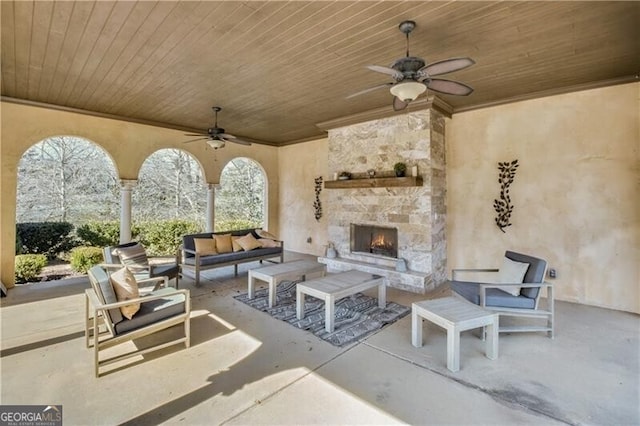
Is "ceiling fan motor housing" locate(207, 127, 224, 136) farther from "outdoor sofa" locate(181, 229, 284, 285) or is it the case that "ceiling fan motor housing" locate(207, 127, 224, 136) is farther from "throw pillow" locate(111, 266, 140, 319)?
"throw pillow" locate(111, 266, 140, 319)

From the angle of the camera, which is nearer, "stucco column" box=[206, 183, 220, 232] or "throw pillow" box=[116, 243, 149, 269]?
"throw pillow" box=[116, 243, 149, 269]

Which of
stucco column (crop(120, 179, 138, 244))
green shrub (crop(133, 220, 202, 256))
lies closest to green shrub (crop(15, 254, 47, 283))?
stucco column (crop(120, 179, 138, 244))

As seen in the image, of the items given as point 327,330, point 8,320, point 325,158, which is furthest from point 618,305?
point 8,320

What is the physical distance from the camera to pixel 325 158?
7641 mm

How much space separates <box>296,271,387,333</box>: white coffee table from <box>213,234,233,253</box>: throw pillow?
2.52m

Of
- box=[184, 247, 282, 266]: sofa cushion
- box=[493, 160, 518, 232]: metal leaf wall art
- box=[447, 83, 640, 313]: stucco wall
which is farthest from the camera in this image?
box=[184, 247, 282, 266]: sofa cushion

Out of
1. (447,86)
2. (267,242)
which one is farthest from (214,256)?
(447,86)

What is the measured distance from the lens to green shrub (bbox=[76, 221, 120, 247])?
7.18 metres

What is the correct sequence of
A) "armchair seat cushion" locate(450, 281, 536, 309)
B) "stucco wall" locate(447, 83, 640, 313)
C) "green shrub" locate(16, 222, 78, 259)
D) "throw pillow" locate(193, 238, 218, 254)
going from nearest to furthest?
"armchair seat cushion" locate(450, 281, 536, 309) < "stucco wall" locate(447, 83, 640, 313) < "throw pillow" locate(193, 238, 218, 254) < "green shrub" locate(16, 222, 78, 259)

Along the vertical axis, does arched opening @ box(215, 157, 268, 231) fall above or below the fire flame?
above

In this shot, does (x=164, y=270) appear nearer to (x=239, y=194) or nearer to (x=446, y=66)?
(x=446, y=66)

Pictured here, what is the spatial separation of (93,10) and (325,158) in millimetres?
5508

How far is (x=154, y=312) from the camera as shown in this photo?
283cm

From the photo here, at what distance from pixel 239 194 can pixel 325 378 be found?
992 cm
